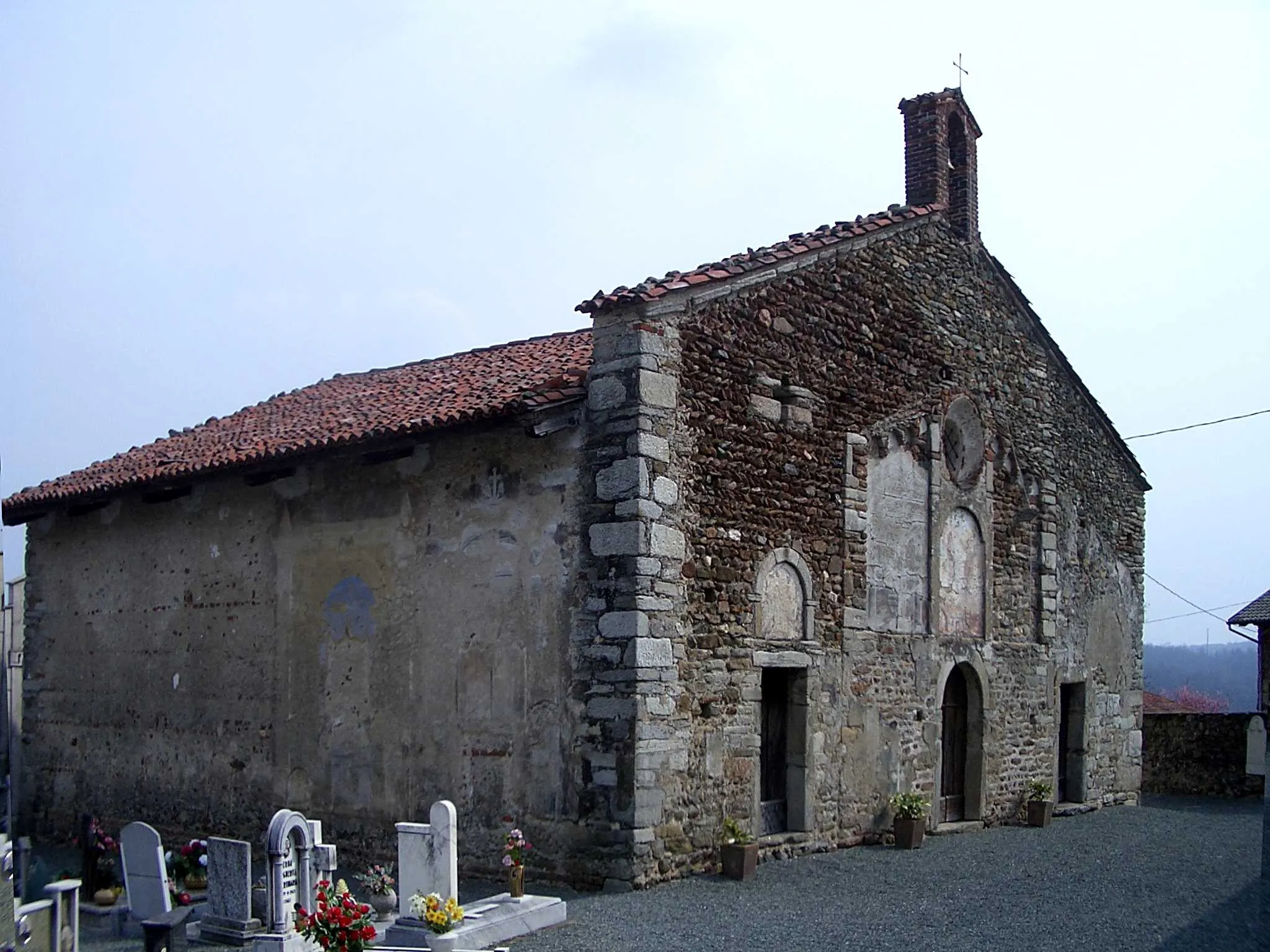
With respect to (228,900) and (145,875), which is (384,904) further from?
(145,875)

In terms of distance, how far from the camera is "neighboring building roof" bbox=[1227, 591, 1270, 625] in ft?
88.0

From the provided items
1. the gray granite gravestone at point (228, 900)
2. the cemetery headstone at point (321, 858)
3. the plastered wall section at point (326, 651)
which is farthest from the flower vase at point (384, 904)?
the plastered wall section at point (326, 651)

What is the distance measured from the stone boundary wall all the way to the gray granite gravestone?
1599cm

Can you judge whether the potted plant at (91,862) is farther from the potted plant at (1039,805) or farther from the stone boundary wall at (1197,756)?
the stone boundary wall at (1197,756)

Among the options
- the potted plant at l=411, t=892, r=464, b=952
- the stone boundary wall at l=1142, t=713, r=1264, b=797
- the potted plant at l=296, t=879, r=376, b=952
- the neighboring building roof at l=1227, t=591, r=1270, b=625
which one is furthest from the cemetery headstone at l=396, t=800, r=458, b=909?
the neighboring building roof at l=1227, t=591, r=1270, b=625

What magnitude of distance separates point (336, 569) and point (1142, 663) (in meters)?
12.3

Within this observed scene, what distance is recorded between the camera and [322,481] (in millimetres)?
13234

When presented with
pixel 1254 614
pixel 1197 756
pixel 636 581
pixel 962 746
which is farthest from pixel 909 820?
pixel 1254 614

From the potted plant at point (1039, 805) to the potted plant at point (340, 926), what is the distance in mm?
10137

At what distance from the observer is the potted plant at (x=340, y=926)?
25.5ft

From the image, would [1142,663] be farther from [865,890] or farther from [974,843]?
[865,890]

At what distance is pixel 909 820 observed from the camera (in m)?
13.4

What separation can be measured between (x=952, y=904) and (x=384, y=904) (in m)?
4.48

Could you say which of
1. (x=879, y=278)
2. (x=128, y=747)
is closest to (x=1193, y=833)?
(x=879, y=278)
